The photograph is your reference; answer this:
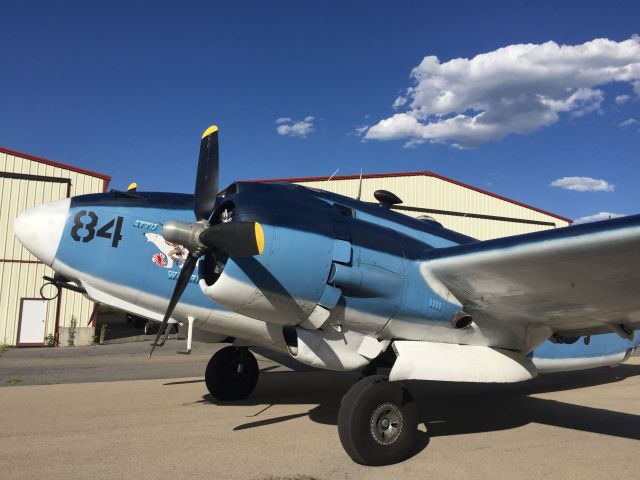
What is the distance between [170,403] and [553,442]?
219 inches

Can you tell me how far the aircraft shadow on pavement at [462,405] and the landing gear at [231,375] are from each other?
0.21 m

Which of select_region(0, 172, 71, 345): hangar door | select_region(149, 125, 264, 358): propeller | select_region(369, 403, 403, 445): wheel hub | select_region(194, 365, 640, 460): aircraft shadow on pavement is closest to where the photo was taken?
select_region(149, 125, 264, 358): propeller

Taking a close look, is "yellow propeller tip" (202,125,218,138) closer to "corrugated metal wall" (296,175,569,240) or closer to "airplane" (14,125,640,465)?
"airplane" (14,125,640,465)

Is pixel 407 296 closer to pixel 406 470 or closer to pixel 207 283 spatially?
pixel 406 470

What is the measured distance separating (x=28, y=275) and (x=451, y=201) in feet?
63.5

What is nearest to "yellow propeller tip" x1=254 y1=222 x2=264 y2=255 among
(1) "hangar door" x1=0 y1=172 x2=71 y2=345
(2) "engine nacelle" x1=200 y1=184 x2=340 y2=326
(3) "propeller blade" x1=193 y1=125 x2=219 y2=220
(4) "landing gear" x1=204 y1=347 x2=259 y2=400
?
(2) "engine nacelle" x1=200 y1=184 x2=340 y2=326

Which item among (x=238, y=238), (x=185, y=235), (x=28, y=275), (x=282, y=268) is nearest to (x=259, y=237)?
(x=238, y=238)

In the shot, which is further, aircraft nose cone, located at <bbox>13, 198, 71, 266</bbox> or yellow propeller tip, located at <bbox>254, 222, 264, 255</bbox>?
aircraft nose cone, located at <bbox>13, 198, 71, 266</bbox>

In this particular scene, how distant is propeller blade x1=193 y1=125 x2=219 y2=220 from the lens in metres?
5.65

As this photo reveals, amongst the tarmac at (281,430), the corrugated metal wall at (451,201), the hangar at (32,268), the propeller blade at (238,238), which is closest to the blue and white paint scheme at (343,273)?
the propeller blade at (238,238)

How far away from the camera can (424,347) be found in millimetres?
5523

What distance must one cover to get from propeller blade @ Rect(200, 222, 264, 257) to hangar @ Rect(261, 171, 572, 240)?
1713 centimetres

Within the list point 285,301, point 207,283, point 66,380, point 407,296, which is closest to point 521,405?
point 407,296

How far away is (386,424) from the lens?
5.02 meters
